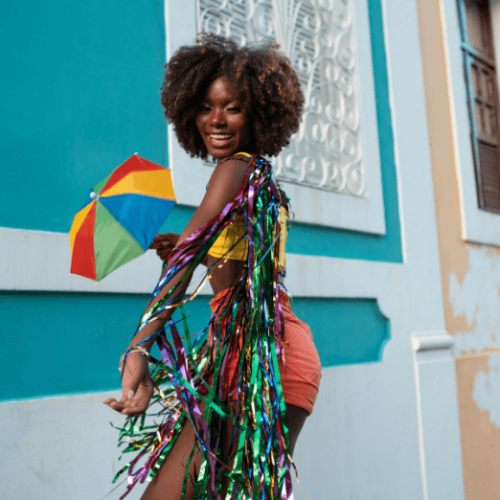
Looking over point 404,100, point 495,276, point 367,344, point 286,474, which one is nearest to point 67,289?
point 286,474

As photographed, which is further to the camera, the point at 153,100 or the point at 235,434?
the point at 153,100

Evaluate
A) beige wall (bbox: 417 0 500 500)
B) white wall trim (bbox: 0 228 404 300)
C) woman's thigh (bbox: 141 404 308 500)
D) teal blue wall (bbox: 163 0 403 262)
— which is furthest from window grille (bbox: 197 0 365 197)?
woman's thigh (bbox: 141 404 308 500)

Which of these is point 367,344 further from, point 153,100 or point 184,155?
point 153,100

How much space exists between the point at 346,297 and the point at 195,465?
7.26ft

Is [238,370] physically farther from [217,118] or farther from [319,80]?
[319,80]

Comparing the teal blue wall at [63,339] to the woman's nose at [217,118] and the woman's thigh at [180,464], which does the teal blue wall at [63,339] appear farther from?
the woman's nose at [217,118]

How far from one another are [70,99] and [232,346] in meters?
1.40

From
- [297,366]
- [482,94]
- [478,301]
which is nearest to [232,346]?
[297,366]

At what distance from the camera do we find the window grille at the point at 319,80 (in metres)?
3.39

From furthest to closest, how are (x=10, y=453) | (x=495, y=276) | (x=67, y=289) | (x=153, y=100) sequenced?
(x=495, y=276) < (x=153, y=100) < (x=67, y=289) < (x=10, y=453)

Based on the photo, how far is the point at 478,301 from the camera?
4633 millimetres

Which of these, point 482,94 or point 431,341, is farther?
point 482,94

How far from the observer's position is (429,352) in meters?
4.01

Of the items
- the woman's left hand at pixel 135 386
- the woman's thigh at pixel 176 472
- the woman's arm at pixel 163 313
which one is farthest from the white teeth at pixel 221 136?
the woman's thigh at pixel 176 472
